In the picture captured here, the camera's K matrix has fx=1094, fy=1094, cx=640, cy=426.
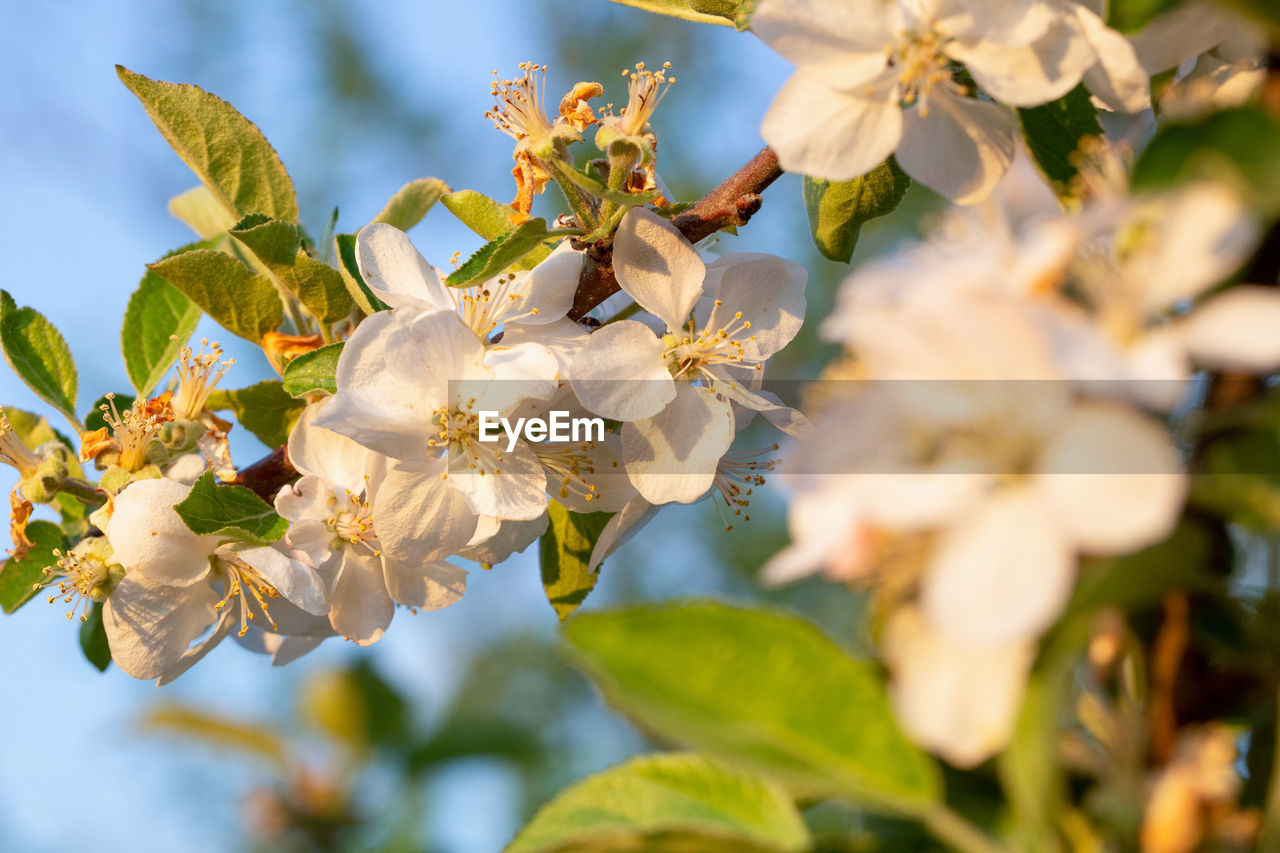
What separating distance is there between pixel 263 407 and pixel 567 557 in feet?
1.19

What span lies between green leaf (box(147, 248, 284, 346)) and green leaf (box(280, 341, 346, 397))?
0.19m

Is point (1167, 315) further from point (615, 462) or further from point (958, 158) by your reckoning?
point (615, 462)

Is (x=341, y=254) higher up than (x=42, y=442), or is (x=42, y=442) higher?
(x=341, y=254)

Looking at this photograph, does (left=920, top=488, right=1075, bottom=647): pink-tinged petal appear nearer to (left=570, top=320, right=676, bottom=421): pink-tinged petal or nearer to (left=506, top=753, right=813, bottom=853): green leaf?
(left=506, top=753, right=813, bottom=853): green leaf

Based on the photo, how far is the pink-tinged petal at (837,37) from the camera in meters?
0.77

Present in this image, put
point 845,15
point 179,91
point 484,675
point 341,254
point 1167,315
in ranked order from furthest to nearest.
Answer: point 484,675, point 179,91, point 341,254, point 845,15, point 1167,315

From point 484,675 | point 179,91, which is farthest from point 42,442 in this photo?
point 484,675

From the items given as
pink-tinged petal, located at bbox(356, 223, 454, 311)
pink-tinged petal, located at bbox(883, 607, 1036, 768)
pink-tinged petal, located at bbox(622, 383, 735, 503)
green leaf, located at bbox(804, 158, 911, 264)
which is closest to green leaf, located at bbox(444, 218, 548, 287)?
pink-tinged petal, located at bbox(356, 223, 454, 311)

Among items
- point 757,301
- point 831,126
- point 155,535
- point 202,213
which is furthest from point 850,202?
point 202,213

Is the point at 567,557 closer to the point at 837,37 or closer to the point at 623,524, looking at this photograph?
the point at 623,524

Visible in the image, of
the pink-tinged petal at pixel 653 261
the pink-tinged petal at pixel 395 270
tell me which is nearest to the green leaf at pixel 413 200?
the pink-tinged petal at pixel 395 270

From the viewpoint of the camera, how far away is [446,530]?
0.96m

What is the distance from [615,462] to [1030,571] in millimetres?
642

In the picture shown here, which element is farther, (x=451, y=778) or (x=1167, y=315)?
(x=451, y=778)
